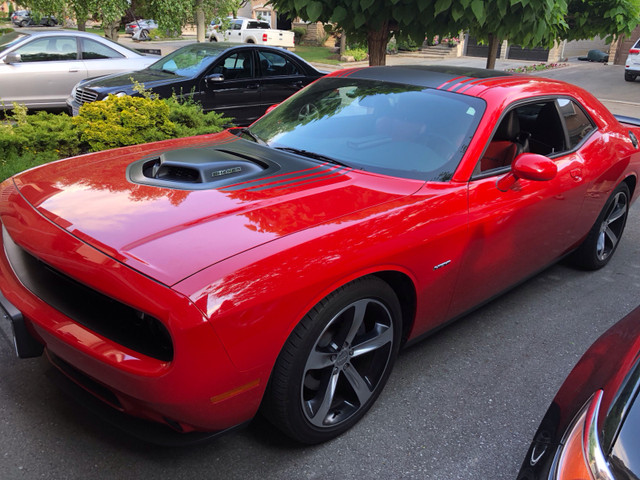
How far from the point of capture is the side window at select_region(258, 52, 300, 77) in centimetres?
834

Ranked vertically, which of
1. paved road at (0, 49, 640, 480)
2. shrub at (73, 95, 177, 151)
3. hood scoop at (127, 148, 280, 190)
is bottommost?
paved road at (0, 49, 640, 480)

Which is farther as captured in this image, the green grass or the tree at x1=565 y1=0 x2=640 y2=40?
the green grass

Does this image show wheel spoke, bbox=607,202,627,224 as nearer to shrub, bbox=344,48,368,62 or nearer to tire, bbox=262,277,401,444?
tire, bbox=262,277,401,444

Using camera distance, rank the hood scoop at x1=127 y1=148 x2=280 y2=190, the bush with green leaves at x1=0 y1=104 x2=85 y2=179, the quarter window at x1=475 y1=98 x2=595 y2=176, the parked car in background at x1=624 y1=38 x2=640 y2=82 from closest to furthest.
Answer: the hood scoop at x1=127 y1=148 x2=280 y2=190 < the quarter window at x1=475 y1=98 x2=595 y2=176 < the bush with green leaves at x1=0 y1=104 x2=85 y2=179 < the parked car in background at x1=624 y1=38 x2=640 y2=82

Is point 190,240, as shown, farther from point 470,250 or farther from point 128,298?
point 470,250

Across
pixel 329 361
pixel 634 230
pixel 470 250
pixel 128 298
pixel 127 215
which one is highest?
pixel 127 215

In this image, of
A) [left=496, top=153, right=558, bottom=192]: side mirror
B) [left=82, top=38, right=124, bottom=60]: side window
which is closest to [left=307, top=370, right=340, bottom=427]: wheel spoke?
[left=496, top=153, right=558, bottom=192]: side mirror

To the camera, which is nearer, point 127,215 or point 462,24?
point 127,215

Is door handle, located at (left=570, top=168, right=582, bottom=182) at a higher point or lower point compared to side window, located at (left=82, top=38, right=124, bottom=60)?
lower

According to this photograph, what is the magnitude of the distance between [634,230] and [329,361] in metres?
4.56

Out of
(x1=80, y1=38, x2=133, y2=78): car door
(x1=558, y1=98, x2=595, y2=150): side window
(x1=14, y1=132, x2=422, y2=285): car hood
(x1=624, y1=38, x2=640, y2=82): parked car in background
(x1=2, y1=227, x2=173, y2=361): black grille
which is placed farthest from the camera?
(x1=624, y1=38, x2=640, y2=82): parked car in background

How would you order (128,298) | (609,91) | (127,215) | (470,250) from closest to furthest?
(128,298), (127,215), (470,250), (609,91)

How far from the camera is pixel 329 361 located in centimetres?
229

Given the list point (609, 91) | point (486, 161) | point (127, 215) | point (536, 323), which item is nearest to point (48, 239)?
point (127, 215)
